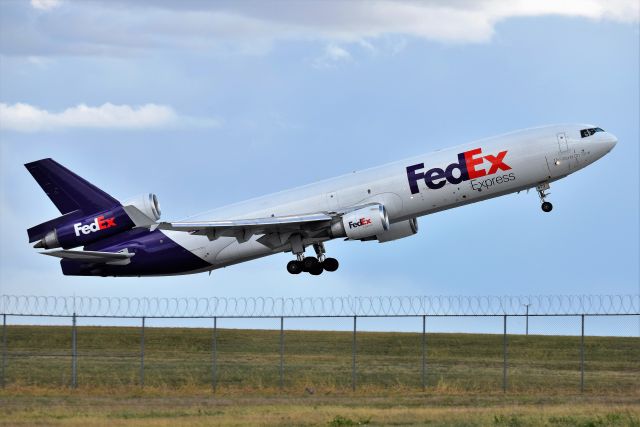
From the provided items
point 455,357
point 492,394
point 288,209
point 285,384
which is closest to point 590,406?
point 492,394

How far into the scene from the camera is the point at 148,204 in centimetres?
5291

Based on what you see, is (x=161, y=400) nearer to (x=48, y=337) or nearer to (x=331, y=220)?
(x=331, y=220)

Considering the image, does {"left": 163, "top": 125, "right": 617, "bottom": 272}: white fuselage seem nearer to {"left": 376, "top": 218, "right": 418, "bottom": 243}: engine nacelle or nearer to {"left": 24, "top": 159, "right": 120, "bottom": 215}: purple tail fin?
{"left": 376, "top": 218, "right": 418, "bottom": 243}: engine nacelle

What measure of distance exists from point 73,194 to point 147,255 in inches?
185

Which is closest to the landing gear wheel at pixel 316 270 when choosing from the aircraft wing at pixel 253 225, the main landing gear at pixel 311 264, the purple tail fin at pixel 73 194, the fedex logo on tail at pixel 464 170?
the main landing gear at pixel 311 264

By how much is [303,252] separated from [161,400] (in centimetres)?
1536

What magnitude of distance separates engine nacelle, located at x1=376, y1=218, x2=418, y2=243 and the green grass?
5400mm

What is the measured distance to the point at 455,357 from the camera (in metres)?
57.7

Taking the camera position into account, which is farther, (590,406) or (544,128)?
(544,128)

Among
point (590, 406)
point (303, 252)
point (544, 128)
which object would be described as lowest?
point (590, 406)

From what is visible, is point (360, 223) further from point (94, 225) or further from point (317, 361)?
point (94, 225)

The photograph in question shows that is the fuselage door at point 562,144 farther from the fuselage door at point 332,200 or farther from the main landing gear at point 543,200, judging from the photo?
the fuselage door at point 332,200

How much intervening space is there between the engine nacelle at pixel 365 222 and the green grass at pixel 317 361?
541 cm

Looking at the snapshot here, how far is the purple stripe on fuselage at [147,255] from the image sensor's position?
5347 centimetres
